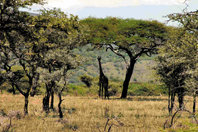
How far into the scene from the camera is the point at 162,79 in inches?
683

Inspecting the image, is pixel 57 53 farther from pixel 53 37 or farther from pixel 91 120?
pixel 91 120

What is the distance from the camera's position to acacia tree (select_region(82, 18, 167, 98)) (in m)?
33.4

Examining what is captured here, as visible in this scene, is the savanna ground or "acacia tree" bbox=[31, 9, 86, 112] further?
"acacia tree" bbox=[31, 9, 86, 112]

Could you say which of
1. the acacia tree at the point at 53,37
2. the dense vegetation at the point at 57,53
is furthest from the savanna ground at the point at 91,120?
the acacia tree at the point at 53,37

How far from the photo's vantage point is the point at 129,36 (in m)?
35.8

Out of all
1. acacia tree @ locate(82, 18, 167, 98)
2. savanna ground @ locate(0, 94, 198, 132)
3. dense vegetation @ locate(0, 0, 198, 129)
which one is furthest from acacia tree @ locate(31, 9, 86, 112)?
acacia tree @ locate(82, 18, 167, 98)

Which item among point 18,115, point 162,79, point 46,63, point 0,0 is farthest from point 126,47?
point 0,0

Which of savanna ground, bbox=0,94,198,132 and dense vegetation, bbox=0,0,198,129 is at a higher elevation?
dense vegetation, bbox=0,0,198,129

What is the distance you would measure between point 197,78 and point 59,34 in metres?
8.37

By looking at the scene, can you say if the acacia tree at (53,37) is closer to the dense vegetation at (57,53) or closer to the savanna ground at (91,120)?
the dense vegetation at (57,53)

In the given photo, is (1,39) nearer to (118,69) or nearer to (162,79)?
(162,79)

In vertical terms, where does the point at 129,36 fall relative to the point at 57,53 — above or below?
above

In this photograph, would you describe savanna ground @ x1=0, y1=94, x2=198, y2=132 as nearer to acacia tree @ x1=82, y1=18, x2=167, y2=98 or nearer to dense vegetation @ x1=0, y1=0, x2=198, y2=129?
dense vegetation @ x1=0, y1=0, x2=198, y2=129

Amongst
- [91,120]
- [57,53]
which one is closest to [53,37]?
[57,53]
